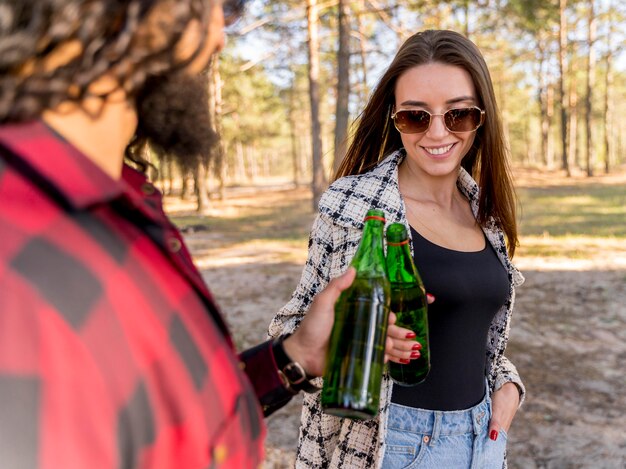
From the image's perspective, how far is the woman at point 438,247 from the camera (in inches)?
78.5

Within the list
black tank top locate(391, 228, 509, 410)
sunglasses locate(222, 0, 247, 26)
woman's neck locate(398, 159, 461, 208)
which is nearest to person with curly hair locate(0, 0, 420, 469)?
sunglasses locate(222, 0, 247, 26)

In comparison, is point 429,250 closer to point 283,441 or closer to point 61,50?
point 61,50

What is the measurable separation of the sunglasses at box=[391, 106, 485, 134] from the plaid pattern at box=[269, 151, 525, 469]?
20 cm

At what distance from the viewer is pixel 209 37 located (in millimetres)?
970

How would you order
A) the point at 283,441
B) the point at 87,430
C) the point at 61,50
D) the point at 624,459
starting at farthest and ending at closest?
the point at 283,441 < the point at 624,459 < the point at 61,50 < the point at 87,430

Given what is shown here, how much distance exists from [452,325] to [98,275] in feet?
5.06

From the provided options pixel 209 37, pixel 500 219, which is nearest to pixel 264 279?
pixel 500 219

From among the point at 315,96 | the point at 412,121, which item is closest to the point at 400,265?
the point at 412,121

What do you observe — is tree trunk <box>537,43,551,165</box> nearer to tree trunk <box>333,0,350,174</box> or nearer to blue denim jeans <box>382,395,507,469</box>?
tree trunk <box>333,0,350,174</box>

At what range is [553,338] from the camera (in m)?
6.01

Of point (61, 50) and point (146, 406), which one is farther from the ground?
point (61, 50)

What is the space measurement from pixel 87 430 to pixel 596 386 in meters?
5.11

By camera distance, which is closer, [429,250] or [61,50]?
[61,50]

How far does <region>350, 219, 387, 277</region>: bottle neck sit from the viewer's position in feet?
5.62
